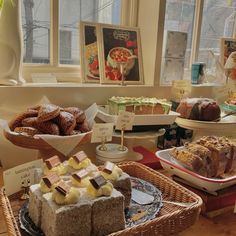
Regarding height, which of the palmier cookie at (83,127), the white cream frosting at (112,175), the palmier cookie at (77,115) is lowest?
the white cream frosting at (112,175)

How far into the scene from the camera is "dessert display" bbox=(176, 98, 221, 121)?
4.13 feet

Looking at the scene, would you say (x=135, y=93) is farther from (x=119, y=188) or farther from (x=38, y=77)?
(x=119, y=188)

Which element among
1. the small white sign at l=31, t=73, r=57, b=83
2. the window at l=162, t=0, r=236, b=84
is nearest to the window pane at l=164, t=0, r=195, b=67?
the window at l=162, t=0, r=236, b=84

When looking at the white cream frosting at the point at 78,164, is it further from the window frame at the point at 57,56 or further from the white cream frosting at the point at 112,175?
the window frame at the point at 57,56

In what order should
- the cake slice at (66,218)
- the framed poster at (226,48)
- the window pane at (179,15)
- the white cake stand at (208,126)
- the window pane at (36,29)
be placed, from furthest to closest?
the framed poster at (226,48) → the window pane at (179,15) → the window pane at (36,29) → the white cake stand at (208,126) → the cake slice at (66,218)

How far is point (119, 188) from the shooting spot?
0.75 meters

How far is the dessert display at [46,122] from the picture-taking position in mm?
953

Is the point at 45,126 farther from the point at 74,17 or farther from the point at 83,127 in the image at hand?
the point at 74,17

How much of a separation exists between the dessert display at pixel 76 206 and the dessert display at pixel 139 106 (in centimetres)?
51

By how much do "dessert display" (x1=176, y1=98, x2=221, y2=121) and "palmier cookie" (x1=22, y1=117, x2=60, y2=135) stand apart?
0.60 meters

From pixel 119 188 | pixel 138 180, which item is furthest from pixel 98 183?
pixel 138 180

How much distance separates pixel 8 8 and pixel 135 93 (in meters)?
0.68

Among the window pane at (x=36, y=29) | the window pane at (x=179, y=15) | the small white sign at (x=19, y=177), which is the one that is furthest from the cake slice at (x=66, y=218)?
the window pane at (x=179, y=15)

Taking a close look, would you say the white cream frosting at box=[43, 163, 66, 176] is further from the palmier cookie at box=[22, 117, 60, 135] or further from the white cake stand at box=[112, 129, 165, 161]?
the white cake stand at box=[112, 129, 165, 161]
